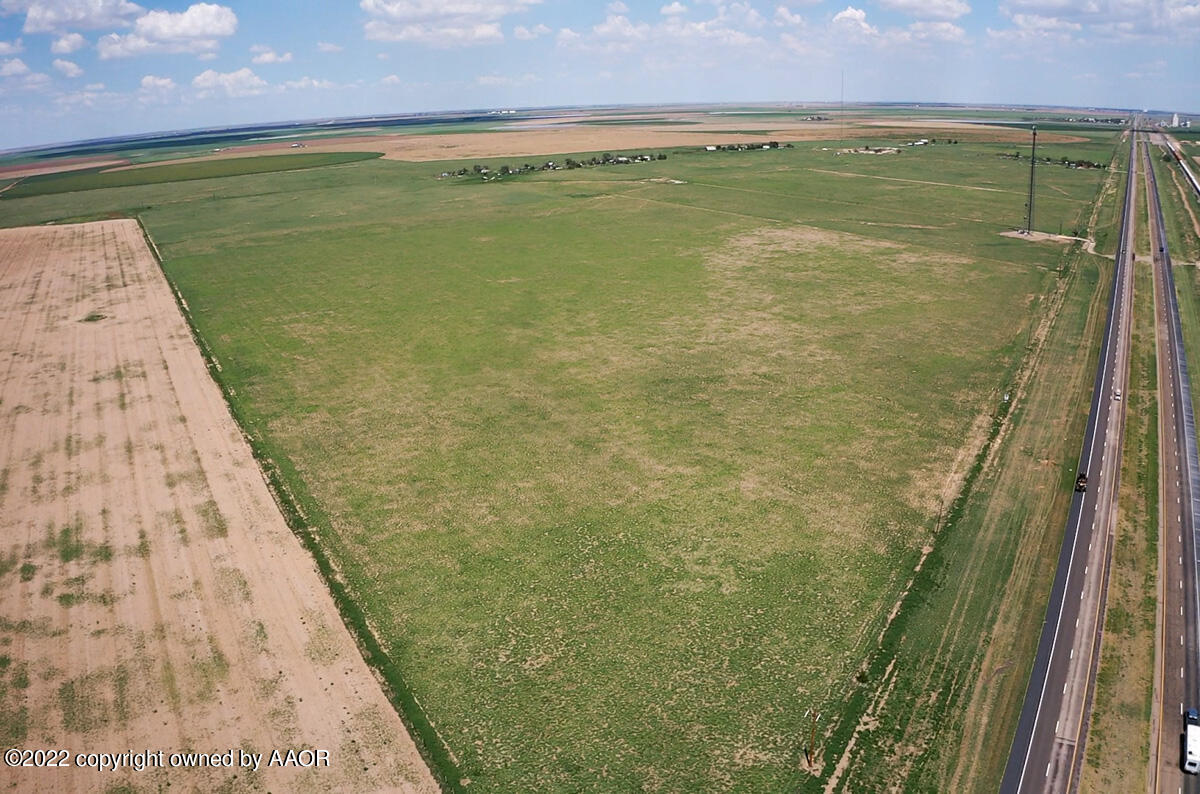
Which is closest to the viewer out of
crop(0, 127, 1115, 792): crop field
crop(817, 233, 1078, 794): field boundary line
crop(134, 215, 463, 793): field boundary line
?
crop(134, 215, 463, 793): field boundary line

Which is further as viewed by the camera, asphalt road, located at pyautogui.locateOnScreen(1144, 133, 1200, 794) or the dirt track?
the dirt track

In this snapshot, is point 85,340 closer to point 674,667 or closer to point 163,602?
point 163,602

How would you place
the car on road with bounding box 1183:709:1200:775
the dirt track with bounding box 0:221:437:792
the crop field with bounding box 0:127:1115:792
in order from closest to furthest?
the car on road with bounding box 1183:709:1200:775
the dirt track with bounding box 0:221:437:792
the crop field with bounding box 0:127:1115:792

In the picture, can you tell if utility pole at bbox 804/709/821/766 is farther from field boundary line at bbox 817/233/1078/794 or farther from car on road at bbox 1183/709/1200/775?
car on road at bbox 1183/709/1200/775

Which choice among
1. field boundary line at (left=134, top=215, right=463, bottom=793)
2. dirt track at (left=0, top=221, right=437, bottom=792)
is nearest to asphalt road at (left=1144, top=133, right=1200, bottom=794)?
field boundary line at (left=134, top=215, right=463, bottom=793)

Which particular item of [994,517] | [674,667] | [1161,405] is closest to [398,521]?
[674,667]

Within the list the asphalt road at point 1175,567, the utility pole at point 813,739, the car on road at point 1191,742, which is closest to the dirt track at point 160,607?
the utility pole at point 813,739

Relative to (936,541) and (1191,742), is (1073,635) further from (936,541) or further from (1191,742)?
(936,541)

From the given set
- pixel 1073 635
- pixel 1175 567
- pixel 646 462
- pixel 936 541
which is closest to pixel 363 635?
pixel 646 462
